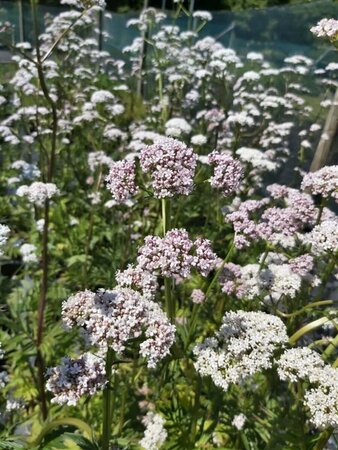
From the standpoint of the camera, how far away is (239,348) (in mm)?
1758

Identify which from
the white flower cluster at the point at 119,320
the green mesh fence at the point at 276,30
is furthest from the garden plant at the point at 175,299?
the green mesh fence at the point at 276,30

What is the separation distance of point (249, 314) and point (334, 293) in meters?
2.11

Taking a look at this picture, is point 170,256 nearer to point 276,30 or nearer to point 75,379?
point 75,379

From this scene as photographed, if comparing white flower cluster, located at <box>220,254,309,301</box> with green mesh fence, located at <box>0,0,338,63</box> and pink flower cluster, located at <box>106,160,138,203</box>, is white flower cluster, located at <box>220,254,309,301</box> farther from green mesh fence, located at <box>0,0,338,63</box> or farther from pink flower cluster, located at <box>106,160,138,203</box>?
green mesh fence, located at <box>0,0,338,63</box>

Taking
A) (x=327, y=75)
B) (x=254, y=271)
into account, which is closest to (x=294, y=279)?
(x=254, y=271)

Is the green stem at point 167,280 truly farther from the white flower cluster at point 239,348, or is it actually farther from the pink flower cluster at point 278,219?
the pink flower cluster at point 278,219

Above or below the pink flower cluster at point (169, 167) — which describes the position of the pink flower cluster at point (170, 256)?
below

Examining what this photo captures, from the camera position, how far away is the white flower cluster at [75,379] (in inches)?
57.4

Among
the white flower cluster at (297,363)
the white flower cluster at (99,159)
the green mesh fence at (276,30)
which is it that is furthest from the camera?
the green mesh fence at (276,30)

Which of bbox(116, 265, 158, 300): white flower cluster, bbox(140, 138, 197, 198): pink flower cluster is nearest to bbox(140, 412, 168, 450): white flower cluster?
bbox(116, 265, 158, 300): white flower cluster

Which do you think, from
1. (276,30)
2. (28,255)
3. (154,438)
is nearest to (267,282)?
(154,438)

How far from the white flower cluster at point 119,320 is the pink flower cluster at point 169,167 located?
1.30 ft

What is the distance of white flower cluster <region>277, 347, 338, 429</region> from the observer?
5.50ft

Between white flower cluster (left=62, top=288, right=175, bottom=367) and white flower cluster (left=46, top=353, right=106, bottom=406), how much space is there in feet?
0.32
